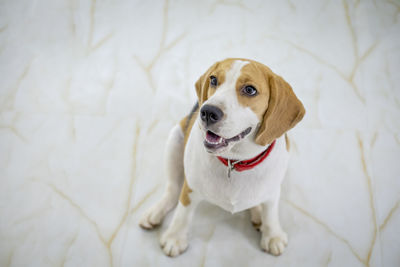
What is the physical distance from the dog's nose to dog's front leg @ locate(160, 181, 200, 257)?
61 cm

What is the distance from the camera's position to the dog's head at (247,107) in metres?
1.12

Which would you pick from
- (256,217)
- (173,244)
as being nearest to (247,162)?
(256,217)

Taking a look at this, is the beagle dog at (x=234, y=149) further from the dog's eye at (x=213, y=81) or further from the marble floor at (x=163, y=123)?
the marble floor at (x=163, y=123)

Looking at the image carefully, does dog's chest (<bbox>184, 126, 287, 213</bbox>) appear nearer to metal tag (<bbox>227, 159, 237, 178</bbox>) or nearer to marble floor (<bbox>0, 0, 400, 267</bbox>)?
metal tag (<bbox>227, 159, 237, 178</bbox>)

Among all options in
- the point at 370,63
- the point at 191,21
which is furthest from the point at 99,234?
the point at 370,63

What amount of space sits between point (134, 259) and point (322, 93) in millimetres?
1691

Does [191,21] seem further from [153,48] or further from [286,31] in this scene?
[286,31]

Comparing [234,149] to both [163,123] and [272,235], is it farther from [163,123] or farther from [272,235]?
[163,123]

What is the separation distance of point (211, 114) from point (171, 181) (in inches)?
29.9

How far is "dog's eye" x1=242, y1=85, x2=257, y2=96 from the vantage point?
116 cm

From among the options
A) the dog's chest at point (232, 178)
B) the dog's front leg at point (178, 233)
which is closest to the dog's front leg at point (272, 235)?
the dog's chest at point (232, 178)

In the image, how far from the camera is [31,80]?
97.5 inches

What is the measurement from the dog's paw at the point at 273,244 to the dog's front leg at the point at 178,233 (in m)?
0.41

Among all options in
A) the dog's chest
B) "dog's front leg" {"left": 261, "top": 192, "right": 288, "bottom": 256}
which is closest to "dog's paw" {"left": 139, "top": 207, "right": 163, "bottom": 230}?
the dog's chest
